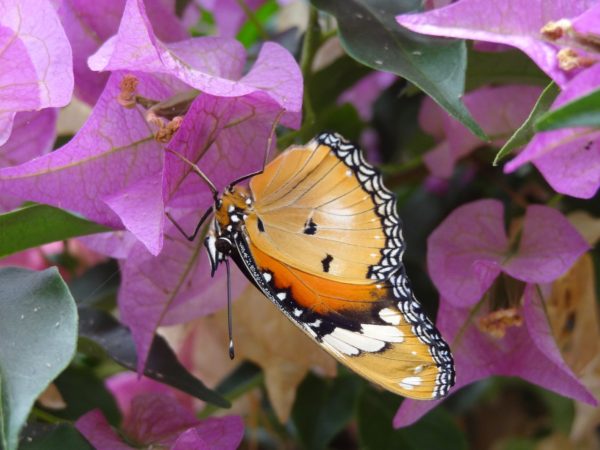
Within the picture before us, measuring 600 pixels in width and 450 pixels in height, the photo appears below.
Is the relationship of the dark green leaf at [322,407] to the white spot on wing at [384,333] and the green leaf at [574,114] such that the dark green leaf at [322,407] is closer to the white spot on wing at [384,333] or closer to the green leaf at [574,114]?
the white spot on wing at [384,333]

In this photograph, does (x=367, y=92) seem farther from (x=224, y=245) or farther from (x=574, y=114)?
(x=574, y=114)

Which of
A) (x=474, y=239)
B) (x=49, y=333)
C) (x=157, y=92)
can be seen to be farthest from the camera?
(x=474, y=239)

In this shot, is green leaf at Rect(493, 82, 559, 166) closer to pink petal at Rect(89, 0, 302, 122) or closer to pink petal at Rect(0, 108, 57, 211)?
pink petal at Rect(89, 0, 302, 122)

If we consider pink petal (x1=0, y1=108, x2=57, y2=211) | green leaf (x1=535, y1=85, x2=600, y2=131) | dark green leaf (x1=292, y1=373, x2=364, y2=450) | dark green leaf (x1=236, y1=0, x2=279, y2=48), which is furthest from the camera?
dark green leaf (x1=236, y1=0, x2=279, y2=48)

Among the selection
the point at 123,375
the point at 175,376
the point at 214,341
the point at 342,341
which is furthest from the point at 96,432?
the point at 123,375

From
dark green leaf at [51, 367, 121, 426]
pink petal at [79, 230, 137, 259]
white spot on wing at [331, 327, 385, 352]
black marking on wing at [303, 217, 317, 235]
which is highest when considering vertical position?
black marking on wing at [303, 217, 317, 235]

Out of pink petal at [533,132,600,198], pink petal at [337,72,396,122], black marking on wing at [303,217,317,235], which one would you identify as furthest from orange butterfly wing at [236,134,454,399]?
pink petal at [337,72,396,122]

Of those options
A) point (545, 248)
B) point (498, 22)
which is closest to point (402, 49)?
point (498, 22)

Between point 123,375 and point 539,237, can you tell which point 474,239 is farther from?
point 123,375
